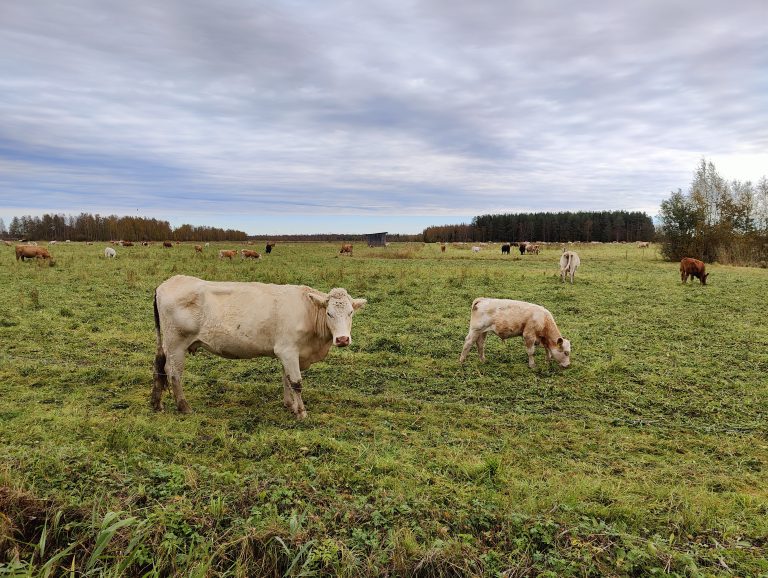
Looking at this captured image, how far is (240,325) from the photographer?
20.9 feet

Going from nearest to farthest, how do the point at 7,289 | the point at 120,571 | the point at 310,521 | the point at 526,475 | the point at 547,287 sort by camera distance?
the point at 120,571 → the point at 310,521 → the point at 526,475 → the point at 7,289 → the point at 547,287

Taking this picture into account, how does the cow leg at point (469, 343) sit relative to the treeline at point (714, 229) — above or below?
below

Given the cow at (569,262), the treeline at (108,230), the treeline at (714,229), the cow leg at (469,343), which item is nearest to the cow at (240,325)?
the cow leg at (469,343)

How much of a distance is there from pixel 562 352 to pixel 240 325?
19.7 ft

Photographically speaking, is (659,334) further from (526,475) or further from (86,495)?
(86,495)

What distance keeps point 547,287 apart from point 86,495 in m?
17.5

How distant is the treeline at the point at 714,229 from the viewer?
3603 centimetres

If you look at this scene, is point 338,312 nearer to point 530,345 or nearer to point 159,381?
point 159,381

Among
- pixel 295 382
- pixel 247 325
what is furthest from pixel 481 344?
pixel 247 325

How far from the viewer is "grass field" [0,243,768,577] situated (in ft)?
10.1

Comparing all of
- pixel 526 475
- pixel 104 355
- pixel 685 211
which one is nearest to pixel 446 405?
pixel 526 475

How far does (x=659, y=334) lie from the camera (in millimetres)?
11000

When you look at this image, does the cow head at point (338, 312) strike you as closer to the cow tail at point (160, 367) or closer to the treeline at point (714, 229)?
the cow tail at point (160, 367)

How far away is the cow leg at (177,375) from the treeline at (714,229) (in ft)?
135
